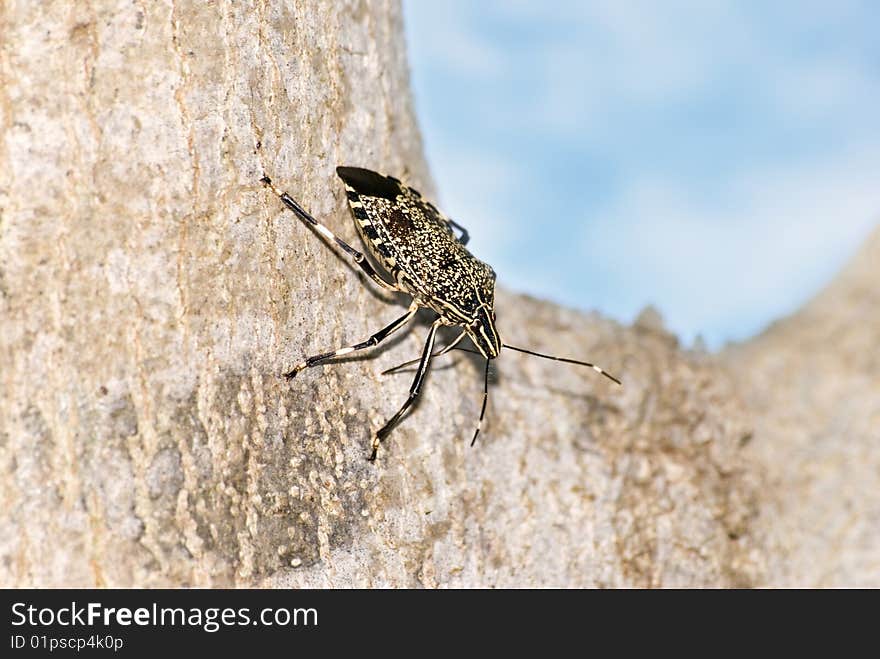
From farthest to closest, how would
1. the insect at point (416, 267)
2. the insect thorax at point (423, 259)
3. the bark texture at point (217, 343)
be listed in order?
the insect thorax at point (423, 259) < the insect at point (416, 267) < the bark texture at point (217, 343)

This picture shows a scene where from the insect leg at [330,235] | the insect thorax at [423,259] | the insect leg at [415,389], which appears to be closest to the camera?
the insect leg at [330,235]

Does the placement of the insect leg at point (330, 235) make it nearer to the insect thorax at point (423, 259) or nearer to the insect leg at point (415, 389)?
the insect thorax at point (423, 259)

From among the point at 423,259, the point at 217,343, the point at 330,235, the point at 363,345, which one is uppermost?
the point at 423,259

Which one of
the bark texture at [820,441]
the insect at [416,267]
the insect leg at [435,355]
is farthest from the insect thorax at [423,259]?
the bark texture at [820,441]

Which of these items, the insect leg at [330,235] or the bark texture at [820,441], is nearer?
the insect leg at [330,235]

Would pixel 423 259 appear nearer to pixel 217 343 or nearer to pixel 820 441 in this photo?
pixel 217 343

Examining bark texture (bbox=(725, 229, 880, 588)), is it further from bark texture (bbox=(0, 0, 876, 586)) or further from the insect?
the insect

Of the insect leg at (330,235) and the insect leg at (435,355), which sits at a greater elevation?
the insect leg at (330,235)

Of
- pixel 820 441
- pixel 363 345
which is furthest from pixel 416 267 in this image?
pixel 820 441
